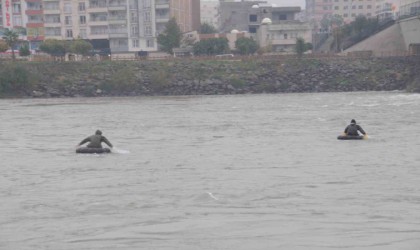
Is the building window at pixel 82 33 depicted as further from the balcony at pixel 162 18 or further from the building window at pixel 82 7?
the balcony at pixel 162 18

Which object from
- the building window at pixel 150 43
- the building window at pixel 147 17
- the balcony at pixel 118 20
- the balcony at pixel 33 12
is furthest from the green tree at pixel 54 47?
the balcony at pixel 33 12

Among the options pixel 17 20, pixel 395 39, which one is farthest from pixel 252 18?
pixel 395 39

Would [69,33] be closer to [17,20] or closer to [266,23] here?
[17,20]

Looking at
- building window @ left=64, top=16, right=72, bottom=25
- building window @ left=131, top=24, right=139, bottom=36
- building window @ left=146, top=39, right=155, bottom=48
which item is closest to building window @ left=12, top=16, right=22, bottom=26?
building window @ left=64, top=16, right=72, bottom=25

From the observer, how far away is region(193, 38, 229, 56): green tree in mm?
106312

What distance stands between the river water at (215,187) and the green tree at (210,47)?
61716 mm

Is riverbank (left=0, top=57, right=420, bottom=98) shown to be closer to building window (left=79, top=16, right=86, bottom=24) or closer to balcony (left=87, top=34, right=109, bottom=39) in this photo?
balcony (left=87, top=34, right=109, bottom=39)

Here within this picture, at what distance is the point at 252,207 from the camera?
1948 cm

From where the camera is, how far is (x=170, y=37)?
105688 millimetres

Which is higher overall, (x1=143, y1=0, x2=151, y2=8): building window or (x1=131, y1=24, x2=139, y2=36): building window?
(x1=143, y1=0, x2=151, y2=8): building window

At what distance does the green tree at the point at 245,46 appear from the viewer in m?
106

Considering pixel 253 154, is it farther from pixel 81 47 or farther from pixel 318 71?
pixel 81 47

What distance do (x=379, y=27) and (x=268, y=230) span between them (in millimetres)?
94450

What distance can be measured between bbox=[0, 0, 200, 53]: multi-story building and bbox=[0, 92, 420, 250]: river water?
73.9 meters
